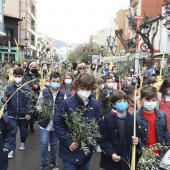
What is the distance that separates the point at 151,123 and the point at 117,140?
55cm

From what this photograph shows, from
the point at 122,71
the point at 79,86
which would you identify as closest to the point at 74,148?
the point at 79,86

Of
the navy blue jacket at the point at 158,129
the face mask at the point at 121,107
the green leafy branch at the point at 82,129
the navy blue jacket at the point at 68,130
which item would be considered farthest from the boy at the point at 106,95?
the green leafy branch at the point at 82,129

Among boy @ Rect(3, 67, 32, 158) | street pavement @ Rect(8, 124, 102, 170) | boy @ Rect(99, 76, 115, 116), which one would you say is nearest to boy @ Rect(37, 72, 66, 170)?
street pavement @ Rect(8, 124, 102, 170)

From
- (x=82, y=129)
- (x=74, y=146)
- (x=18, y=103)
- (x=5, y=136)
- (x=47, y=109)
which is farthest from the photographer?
(x=18, y=103)

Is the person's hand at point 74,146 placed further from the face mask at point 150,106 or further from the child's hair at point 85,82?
the face mask at point 150,106

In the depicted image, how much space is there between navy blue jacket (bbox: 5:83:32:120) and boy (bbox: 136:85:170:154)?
108 inches

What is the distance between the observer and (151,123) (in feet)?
12.1

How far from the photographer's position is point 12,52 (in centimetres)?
4534

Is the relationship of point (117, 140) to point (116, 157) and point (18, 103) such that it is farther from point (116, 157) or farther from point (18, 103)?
point (18, 103)

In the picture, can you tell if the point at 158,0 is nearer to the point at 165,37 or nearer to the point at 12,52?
the point at 165,37

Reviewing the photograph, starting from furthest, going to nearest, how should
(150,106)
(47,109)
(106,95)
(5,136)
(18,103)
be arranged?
(106,95) < (18,103) < (47,109) < (150,106) < (5,136)

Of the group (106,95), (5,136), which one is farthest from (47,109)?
(106,95)

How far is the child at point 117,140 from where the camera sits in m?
3.39

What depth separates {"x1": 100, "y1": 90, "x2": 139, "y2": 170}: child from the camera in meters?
3.39
